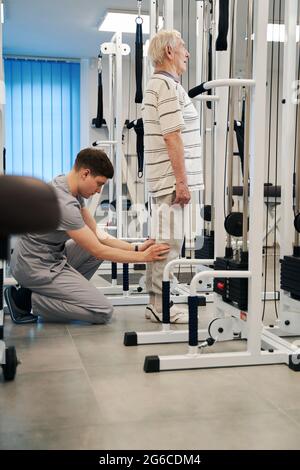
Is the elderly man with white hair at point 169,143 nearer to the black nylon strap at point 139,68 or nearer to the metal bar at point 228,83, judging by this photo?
the metal bar at point 228,83

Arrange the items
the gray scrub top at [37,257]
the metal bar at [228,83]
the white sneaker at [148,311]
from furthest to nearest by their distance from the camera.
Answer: the white sneaker at [148,311] → the gray scrub top at [37,257] → the metal bar at [228,83]

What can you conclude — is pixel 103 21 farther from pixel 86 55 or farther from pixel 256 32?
pixel 256 32

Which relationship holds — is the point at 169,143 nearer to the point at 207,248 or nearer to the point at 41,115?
the point at 207,248

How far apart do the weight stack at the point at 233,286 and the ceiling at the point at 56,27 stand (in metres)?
3.77

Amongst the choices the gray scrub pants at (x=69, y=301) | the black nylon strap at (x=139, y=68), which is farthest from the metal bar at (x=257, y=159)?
the black nylon strap at (x=139, y=68)

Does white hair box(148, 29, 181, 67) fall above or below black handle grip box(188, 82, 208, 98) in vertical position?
above

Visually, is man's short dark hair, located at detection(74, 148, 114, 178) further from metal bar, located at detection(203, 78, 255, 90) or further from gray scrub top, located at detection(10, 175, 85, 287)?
metal bar, located at detection(203, 78, 255, 90)

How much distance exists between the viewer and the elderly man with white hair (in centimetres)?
262

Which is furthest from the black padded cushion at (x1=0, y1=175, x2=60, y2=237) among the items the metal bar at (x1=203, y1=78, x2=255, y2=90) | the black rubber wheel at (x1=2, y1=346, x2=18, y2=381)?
the metal bar at (x1=203, y1=78, x2=255, y2=90)

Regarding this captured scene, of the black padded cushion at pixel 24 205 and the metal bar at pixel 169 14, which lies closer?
the black padded cushion at pixel 24 205

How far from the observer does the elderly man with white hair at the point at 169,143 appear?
2617 millimetres

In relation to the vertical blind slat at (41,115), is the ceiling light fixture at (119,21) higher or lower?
higher

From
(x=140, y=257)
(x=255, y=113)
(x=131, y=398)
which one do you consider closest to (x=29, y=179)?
(x=131, y=398)

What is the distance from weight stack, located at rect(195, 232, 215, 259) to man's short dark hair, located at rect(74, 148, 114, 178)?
88 centimetres
